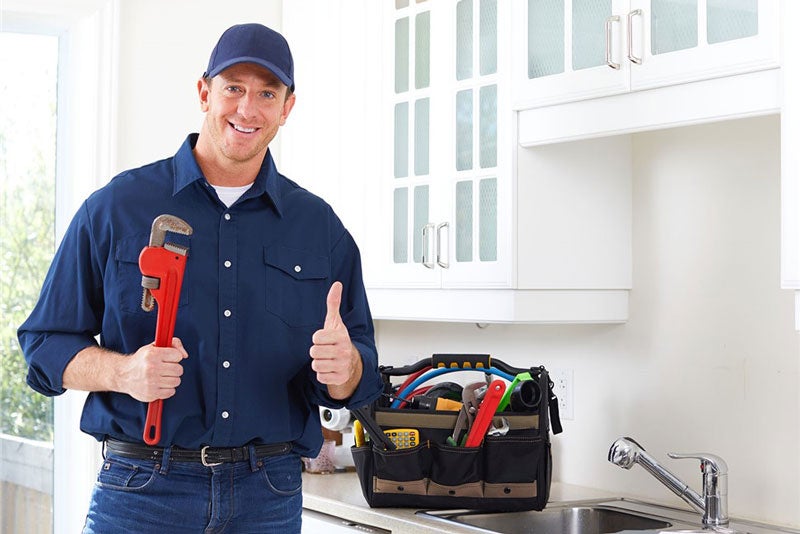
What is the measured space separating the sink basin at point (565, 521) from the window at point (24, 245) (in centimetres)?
126

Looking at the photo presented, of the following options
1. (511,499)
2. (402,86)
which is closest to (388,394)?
(511,499)

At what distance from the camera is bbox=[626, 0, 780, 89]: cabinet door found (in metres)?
1.93

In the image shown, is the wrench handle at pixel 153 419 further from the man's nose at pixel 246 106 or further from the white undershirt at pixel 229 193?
the man's nose at pixel 246 106

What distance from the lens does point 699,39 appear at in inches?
80.2

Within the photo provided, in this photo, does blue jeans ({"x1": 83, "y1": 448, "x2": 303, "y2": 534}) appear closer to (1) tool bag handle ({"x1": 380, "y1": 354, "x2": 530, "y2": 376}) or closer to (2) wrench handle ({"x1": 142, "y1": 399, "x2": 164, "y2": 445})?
(2) wrench handle ({"x1": 142, "y1": 399, "x2": 164, "y2": 445})

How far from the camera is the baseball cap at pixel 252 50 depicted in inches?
71.3

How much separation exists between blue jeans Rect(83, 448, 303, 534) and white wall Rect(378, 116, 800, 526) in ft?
3.64

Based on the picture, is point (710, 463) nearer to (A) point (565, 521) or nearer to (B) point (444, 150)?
(A) point (565, 521)

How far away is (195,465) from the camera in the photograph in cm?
177

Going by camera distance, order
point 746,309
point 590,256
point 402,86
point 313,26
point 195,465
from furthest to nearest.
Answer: point 313,26 → point 402,86 → point 590,256 → point 746,309 → point 195,465

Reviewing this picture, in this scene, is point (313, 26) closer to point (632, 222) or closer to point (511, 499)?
point (632, 222)

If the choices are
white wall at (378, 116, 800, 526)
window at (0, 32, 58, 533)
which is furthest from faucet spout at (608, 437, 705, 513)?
window at (0, 32, 58, 533)

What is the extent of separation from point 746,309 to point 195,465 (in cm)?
127

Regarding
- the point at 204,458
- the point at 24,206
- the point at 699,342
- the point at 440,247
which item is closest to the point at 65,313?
the point at 204,458
